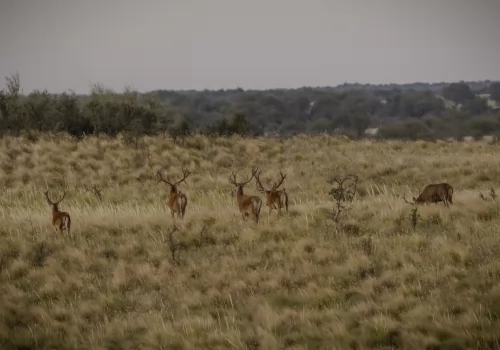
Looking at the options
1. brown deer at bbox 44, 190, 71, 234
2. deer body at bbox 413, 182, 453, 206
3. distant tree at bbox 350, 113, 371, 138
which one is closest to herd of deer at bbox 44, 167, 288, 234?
brown deer at bbox 44, 190, 71, 234

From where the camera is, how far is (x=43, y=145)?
22297 millimetres

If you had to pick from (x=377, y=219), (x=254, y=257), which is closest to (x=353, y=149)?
(x=377, y=219)

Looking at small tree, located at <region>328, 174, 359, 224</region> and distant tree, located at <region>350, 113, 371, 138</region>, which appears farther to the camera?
distant tree, located at <region>350, 113, 371, 138</region>

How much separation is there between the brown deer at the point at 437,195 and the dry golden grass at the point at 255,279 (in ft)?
0.92

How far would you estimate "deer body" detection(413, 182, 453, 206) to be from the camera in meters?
11.5

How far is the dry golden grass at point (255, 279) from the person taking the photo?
675 centimetres

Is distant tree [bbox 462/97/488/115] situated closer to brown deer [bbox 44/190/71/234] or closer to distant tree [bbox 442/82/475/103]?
distant tree [bbox 442/82/475/103]

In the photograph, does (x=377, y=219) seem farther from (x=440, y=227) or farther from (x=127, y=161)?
(x=127, y=161)

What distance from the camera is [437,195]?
457 inches

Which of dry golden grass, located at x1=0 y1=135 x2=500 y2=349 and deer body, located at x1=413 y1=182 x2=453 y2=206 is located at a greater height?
deer body, located at x1=413 y1=182 x2=453 y2=206

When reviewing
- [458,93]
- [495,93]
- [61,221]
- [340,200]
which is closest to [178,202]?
[61,221]

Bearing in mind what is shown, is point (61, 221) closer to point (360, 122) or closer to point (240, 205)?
point (240, 205)

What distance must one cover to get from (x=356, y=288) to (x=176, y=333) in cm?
248

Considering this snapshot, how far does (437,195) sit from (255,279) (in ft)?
16.3
